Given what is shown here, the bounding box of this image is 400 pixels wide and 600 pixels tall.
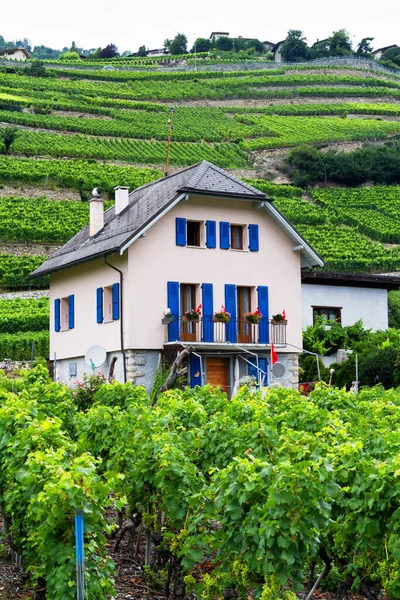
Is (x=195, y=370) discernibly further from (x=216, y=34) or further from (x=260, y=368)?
(x=216, y=34)

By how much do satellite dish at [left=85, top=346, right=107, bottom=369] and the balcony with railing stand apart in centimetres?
178

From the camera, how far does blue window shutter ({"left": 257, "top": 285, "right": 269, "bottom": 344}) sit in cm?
2869

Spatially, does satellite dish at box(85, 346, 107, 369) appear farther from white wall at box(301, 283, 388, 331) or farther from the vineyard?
the vineyard

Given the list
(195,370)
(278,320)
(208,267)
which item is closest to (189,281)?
(208,267)

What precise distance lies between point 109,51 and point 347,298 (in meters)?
144

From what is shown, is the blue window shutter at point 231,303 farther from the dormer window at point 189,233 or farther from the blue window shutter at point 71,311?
the blue window shutter at point 71,311

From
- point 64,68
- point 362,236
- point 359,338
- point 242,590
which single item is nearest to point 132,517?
point 242,590

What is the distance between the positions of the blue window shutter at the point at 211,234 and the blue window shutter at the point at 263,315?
6.50 ft

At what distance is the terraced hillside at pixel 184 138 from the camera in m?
55.3

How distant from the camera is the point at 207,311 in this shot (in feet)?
91.8

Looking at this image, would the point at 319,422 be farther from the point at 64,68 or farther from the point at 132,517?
the point at 64,68

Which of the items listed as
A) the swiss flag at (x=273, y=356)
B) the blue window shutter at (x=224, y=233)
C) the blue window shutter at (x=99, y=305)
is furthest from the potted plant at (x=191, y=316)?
the blue window shutter at (x=99, y=305)

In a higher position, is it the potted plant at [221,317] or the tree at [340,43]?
the tree at [340,43]

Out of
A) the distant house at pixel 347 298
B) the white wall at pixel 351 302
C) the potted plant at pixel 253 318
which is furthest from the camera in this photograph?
the white wall at pixel 351 302
